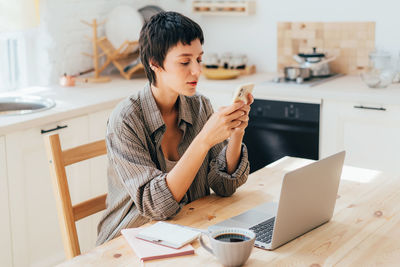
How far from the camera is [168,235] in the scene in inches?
64.7

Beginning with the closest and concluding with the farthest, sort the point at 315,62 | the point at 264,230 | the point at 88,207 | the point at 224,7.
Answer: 1. the point at 264,230
2. the point at 88,207
3. the point at 315,62
4. the point at 224,7

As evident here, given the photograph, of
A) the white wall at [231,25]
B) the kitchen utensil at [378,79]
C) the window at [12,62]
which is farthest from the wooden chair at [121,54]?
the kitchen utensil at [378,79]

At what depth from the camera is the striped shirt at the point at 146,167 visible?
1.84 m

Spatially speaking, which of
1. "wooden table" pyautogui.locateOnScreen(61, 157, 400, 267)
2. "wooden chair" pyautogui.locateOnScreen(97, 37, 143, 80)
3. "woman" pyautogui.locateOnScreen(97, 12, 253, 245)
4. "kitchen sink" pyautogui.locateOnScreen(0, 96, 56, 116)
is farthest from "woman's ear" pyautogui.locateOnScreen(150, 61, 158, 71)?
"wooden chair" pyautogui.locateOnScreen(97, 37, 143, 80)

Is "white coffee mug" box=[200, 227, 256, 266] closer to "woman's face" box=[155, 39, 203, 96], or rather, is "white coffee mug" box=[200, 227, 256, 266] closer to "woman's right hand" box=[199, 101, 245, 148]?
"woman's right hand" box=[199, 101, 245, 148]

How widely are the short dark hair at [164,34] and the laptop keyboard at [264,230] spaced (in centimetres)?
62

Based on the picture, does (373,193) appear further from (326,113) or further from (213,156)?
(326,113)

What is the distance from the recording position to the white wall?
3863 mm

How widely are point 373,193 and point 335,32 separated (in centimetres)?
227

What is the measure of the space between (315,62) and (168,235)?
8.25ft

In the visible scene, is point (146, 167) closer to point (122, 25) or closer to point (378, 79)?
point (378, 79)

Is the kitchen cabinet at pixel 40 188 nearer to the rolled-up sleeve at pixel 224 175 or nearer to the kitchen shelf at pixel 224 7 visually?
the rolled-up sleeve at pixel 224 175

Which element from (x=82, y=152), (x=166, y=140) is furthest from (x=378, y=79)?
(x=82, y=152)

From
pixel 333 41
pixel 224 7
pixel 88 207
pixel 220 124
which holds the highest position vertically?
pixel 224 7
